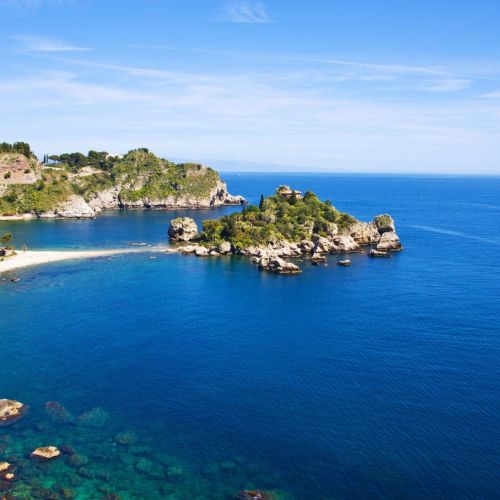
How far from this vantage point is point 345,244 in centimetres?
13275

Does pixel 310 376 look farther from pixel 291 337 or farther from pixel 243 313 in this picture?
pixel 243 313

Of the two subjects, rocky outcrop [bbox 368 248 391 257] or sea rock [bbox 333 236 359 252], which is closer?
rocky outcrop [bbox 368 248 391 257]

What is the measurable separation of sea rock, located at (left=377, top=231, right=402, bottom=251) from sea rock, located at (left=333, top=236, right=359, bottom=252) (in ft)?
21.7

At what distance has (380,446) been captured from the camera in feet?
146

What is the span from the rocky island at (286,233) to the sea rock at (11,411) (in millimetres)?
72922

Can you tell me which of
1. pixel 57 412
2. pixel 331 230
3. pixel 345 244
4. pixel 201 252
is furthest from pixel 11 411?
pixel 331 230

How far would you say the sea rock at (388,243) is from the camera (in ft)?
436

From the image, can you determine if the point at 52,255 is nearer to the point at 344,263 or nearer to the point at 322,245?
the point at 322,245

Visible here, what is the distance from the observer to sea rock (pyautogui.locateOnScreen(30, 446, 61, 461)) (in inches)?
1688

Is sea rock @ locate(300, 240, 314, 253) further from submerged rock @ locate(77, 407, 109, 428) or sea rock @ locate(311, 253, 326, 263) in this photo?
submerged rock @ locate(77, 407, 109, 428)

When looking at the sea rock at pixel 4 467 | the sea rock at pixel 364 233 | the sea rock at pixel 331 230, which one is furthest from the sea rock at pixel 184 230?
the sea rock at pixel 4 467

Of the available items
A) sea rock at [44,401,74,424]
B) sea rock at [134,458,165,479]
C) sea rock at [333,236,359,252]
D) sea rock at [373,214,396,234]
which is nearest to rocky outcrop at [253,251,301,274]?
sea rock at [333,236,359,252]

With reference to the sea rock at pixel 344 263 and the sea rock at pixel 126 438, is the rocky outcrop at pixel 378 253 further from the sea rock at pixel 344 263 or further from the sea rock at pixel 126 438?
the sea rock at pixel 126 438

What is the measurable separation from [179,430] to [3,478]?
15.7 meters
